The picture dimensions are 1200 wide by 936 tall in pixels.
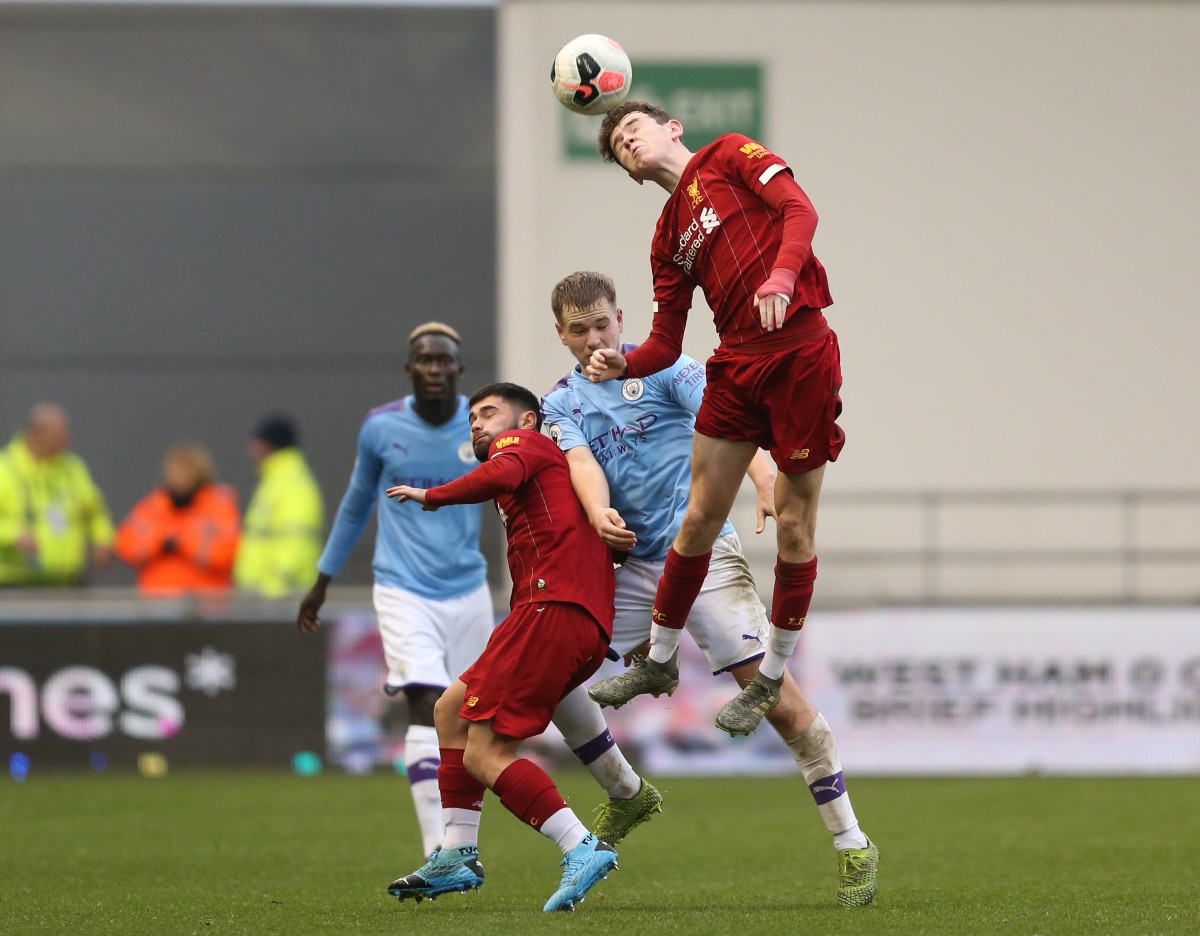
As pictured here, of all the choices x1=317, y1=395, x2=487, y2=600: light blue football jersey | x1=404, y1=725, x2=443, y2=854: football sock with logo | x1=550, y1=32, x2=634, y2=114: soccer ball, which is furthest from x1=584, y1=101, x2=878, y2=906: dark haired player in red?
x1=317, y1=395, x2=487, y2=600: light blue football jersey

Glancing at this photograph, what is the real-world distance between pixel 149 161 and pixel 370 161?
6.86 ft

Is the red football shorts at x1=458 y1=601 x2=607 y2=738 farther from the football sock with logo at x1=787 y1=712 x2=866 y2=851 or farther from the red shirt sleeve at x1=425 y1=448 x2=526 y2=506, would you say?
the football sock with logo at x1=787 y1=712 x2=866 y2=851

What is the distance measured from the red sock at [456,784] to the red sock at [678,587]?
817 millimetres

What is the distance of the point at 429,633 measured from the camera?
8.39 m

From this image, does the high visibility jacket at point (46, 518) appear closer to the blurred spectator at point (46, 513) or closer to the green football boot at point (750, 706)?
the blurred spectator at point (46, 513)

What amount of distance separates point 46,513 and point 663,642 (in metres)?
8.49

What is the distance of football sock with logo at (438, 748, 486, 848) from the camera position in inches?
249

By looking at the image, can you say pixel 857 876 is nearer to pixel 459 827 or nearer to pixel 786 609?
pixel 786 609

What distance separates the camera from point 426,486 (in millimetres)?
8477

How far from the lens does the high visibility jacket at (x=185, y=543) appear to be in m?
13.9

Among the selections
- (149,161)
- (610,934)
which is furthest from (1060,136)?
(610,934)

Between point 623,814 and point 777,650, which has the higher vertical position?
point 777,650

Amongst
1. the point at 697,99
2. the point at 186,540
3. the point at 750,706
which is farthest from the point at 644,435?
the point at 697,99

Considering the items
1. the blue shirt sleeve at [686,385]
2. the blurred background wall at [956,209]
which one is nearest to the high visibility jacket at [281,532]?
the blurred background wall at [956,209]
